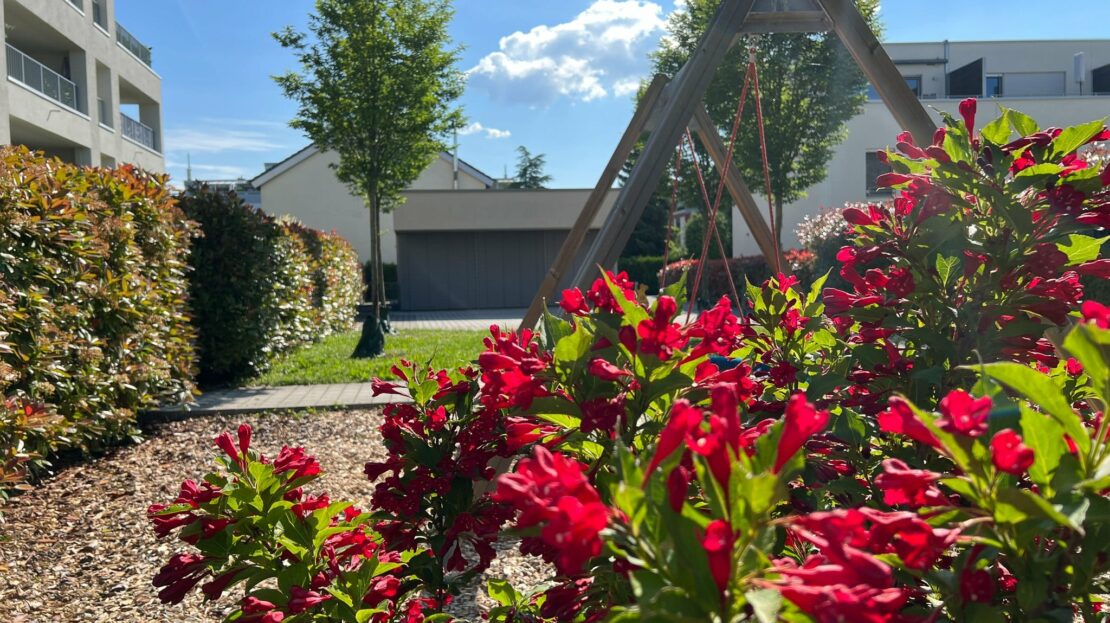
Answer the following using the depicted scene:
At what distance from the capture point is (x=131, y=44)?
2391 centimetres

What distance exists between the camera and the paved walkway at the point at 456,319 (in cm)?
1703

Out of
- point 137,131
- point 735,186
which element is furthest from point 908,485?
point 137,131

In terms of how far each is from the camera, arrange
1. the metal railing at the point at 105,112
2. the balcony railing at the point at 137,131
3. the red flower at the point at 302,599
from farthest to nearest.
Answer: the balcony railing at the point at 137,131, the metal railing at the point at 105,112, the red flower at the point at 302,599

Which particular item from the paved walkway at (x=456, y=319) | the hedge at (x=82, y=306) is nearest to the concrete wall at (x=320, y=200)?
the paved walkway at (x=456, y=319)

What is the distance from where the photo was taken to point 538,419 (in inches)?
51.1

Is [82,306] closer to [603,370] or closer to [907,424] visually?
[603,370]

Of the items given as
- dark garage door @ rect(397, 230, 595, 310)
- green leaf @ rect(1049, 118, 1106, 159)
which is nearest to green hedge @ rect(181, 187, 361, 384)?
green leaf @ rect(1049, 118, 1106, 159)

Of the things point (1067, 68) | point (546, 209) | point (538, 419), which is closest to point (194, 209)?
point (538, 419)

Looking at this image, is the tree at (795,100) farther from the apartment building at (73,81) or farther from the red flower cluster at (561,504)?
the red flower cluster at (561,504)

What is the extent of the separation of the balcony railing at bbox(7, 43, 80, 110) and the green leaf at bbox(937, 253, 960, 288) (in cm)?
1906

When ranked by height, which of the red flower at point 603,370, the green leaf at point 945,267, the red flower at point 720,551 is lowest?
the red flower at point 720,551

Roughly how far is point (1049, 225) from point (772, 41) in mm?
18727

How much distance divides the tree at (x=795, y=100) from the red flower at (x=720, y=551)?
1787 centimetres

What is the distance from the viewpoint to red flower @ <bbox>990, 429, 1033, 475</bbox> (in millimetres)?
716
